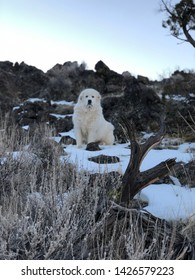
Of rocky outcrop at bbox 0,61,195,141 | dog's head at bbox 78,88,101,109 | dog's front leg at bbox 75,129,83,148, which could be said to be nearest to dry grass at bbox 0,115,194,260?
rocky outcrop at bbox 0,61,195,141

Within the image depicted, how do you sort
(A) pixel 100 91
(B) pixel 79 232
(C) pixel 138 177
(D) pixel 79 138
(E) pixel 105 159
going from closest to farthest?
(B) pixel 79 232
(C) pixel 138 177
(E) pixel 105 159
(D) pixel 79 138
(A) pixel 100 91

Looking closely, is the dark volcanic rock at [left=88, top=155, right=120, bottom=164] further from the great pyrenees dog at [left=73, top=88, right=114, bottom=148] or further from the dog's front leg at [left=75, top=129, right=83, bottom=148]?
the great pyrenees dog at [left=73, top=88, right=114, bottom=148]

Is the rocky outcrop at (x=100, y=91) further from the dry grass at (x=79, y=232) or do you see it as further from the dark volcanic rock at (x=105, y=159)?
the dry grass at (x=79, y=232)

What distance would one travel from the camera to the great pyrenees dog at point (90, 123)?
8656 millimetres

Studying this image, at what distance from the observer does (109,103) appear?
1324 centimetres

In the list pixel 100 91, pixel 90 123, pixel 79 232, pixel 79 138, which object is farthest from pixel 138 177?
pixel 100 91

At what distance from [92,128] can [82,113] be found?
1.45ft

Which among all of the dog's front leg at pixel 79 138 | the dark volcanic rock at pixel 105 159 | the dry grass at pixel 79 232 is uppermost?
the dog's front leg at pixel 79 138

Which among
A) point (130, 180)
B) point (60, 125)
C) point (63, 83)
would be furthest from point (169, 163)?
point (63, 83)

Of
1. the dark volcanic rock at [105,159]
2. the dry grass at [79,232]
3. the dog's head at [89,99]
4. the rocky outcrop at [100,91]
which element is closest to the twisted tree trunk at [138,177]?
the dry grass at [79,232]

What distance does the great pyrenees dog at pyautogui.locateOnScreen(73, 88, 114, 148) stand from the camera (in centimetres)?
866

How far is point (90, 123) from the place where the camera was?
28.6 feet

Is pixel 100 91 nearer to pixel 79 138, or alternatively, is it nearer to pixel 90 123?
pixel 90 123

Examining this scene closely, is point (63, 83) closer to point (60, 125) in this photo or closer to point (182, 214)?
point (60, 125)
